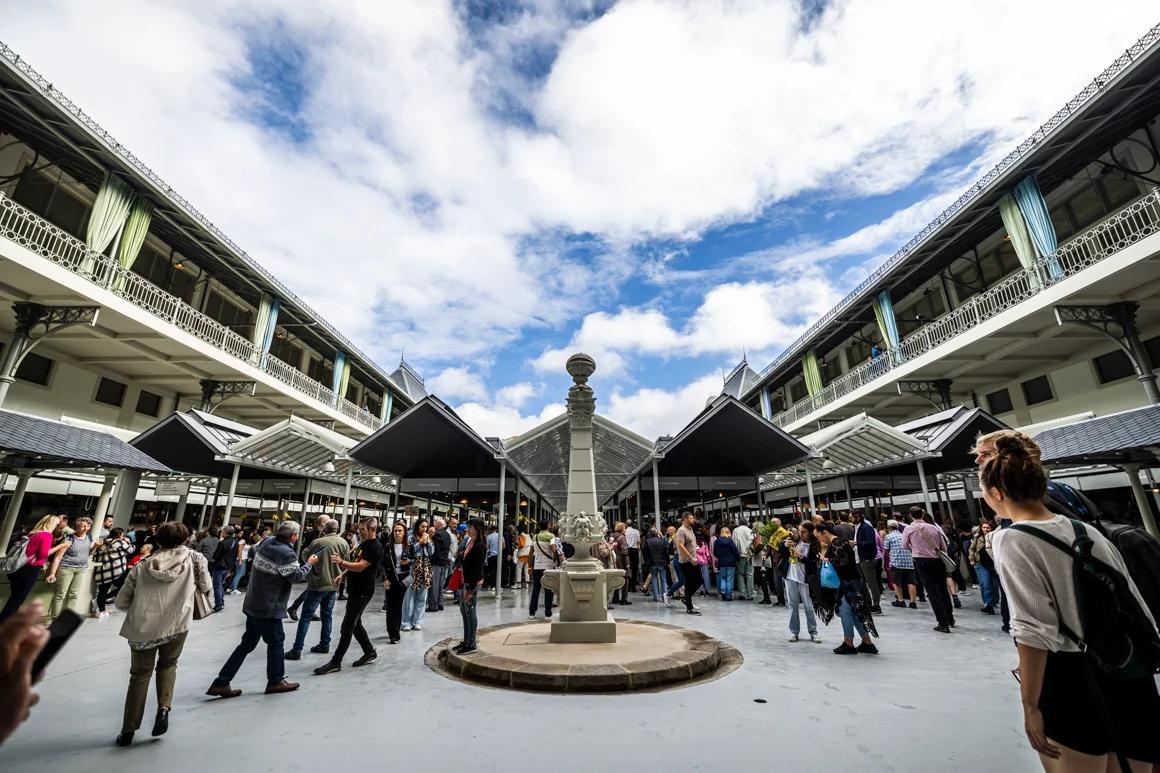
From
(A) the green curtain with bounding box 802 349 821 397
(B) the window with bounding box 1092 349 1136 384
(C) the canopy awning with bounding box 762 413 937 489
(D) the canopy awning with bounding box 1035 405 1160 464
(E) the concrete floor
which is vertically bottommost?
(E) the concrete floor

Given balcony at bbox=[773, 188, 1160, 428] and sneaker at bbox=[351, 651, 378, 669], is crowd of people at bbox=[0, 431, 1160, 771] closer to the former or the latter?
sneaker at bbox=[351, 651, 378, 669]

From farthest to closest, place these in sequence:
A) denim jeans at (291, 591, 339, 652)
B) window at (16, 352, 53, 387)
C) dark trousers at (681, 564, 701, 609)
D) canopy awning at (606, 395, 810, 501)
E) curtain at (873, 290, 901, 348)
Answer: curtain at (873, 290, 901, 348) → window at (16, 352, 53, 387) → canopy awning at (606, 395, 810, 501) → dark trousers at (681, 564, 701, 609) → denim jeans at (291, 591, 339, 652)

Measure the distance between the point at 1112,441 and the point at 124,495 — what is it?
18083 mm

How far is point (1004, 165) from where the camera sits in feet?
43.3

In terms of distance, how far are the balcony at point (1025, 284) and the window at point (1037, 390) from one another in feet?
8.92

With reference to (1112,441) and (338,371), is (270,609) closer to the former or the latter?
(1112,441)

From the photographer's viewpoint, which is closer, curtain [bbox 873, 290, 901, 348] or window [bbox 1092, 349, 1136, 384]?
window [bbox 1092, 349, 1136, 384]

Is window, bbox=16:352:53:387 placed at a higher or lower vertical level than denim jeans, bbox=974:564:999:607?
higher

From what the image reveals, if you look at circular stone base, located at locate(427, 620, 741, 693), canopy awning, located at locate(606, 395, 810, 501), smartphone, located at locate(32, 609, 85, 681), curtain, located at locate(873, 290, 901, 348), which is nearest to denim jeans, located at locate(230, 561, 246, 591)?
circular stone base, located at locate(427, 620, 741, 693)

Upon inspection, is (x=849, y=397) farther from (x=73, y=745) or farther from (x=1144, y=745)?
(x=73, y=745)

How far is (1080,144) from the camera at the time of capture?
12.0 metres

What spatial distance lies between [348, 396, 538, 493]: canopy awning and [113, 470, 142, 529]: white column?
4.14m

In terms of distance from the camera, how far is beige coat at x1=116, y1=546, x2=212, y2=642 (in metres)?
3.49

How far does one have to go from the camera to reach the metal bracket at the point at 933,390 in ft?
54.9
